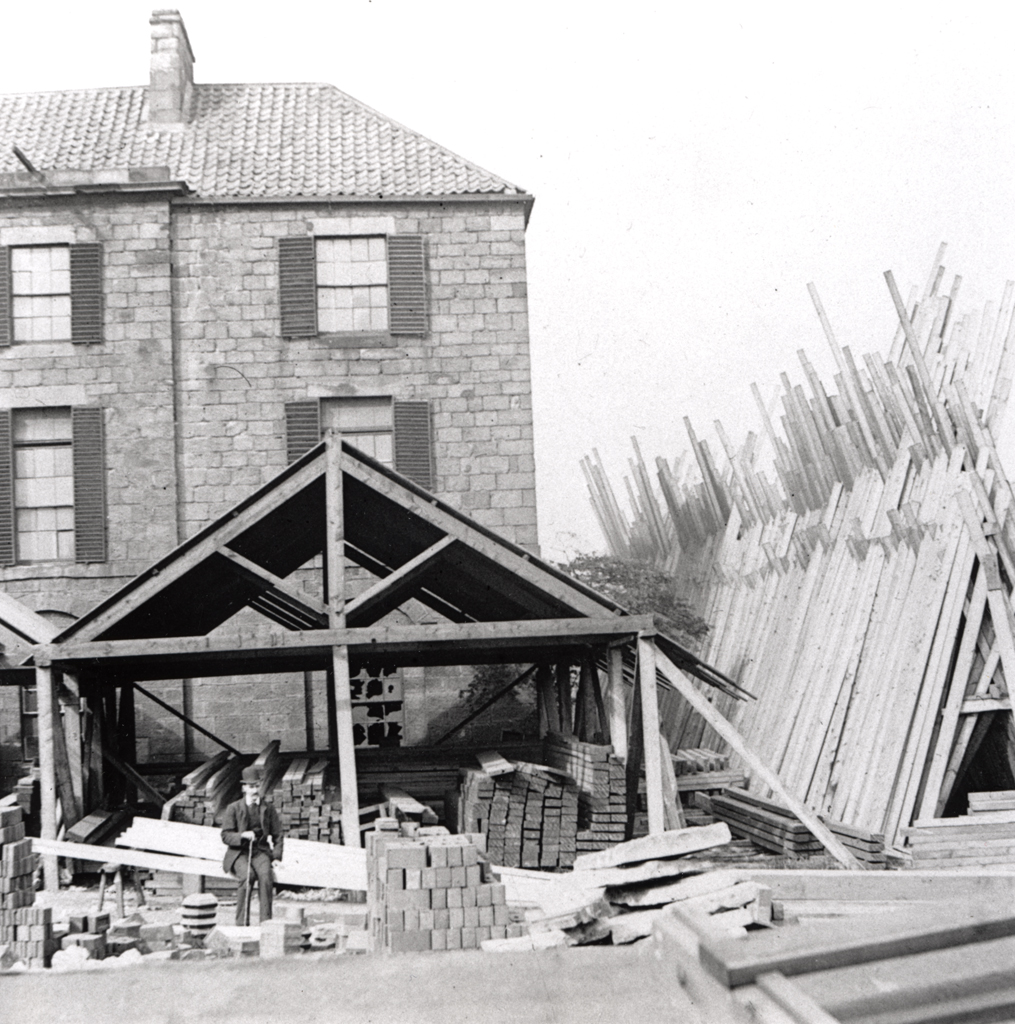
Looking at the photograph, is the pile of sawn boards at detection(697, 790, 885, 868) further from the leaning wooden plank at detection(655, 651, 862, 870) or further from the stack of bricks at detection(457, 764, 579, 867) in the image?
the stack of bricks at detection(457, 764, 579, 867)

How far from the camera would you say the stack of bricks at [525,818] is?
13453mm

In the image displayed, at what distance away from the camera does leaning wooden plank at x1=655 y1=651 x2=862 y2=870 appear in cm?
1252

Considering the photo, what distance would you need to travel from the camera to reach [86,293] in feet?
70.6

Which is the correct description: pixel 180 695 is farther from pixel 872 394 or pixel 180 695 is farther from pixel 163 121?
pixel 872 394

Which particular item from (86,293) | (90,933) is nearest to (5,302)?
(86,293)

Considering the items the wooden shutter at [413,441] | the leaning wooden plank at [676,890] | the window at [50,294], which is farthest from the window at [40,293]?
the leaning wooden plank at [676,890]

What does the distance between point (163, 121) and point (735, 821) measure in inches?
673

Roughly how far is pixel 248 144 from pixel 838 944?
22.0 metres

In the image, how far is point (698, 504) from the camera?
2675cm

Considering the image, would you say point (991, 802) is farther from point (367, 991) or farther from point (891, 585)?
point (367, 991)

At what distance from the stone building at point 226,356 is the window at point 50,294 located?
34 millimetres

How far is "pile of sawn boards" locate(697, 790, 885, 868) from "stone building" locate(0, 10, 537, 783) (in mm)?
6405

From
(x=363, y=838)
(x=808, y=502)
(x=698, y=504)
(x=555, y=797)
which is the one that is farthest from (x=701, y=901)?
(x=698, y=504)

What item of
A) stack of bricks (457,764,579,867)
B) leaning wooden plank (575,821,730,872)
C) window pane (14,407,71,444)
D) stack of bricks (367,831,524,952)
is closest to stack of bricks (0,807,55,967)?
stack of bricks (367,831,524,952)
